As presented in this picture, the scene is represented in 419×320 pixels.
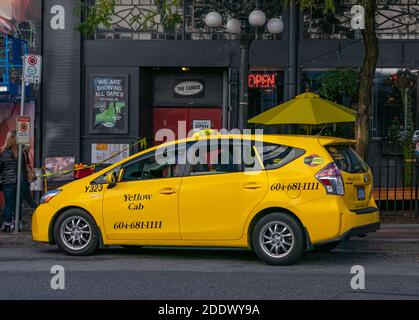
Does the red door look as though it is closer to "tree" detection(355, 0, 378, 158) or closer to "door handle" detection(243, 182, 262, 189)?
"tree" detection(355, 0, 378, 158)

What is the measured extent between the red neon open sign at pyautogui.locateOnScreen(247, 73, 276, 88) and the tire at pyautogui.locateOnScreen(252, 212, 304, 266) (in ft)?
25.2

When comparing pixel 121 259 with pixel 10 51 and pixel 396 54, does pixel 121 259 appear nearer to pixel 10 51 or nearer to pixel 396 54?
pixel 10 51

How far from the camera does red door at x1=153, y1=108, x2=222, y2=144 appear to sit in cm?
1716

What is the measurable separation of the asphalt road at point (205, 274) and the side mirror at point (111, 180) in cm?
100

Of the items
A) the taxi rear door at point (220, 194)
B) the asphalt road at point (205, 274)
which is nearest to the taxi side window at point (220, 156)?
the taxi rear door at point (220, 194)

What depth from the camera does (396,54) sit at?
1644 cm

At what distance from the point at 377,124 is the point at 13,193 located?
8.44m

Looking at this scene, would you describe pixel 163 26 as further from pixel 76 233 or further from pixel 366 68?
pixel 76 233

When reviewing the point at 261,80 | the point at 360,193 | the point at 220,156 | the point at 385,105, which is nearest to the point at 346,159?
the point at 360,193

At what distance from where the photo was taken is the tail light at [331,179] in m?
9.02

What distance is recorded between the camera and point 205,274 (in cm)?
866

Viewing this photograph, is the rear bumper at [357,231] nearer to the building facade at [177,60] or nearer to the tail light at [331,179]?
the tail light at [331,179]

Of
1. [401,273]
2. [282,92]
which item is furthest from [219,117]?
[401,273]

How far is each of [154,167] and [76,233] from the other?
144cm
